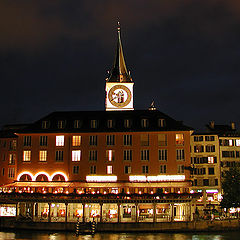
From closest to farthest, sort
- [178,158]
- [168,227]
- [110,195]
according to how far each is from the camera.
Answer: [168,227], [110,195], [178,158]

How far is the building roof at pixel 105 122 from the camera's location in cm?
7575

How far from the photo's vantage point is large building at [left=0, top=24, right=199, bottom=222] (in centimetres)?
6788

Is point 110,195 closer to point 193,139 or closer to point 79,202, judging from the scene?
point 79,202

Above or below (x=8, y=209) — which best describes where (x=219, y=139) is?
above

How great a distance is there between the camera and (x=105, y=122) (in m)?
77.9

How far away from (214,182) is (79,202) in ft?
115

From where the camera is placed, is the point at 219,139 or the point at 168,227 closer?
the point at 168,227

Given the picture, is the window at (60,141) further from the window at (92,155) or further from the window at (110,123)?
the window at (110,123)

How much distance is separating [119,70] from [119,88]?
23.3 feet

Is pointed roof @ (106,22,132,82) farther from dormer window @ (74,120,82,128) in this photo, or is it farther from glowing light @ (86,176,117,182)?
glowing light @ (86,176,117,182)

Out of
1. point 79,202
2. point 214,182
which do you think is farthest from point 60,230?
point 214,182

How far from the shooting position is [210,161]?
88.8m

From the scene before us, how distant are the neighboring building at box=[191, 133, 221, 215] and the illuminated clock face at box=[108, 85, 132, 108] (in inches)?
978

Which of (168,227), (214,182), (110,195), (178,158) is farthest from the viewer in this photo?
(214,182)
